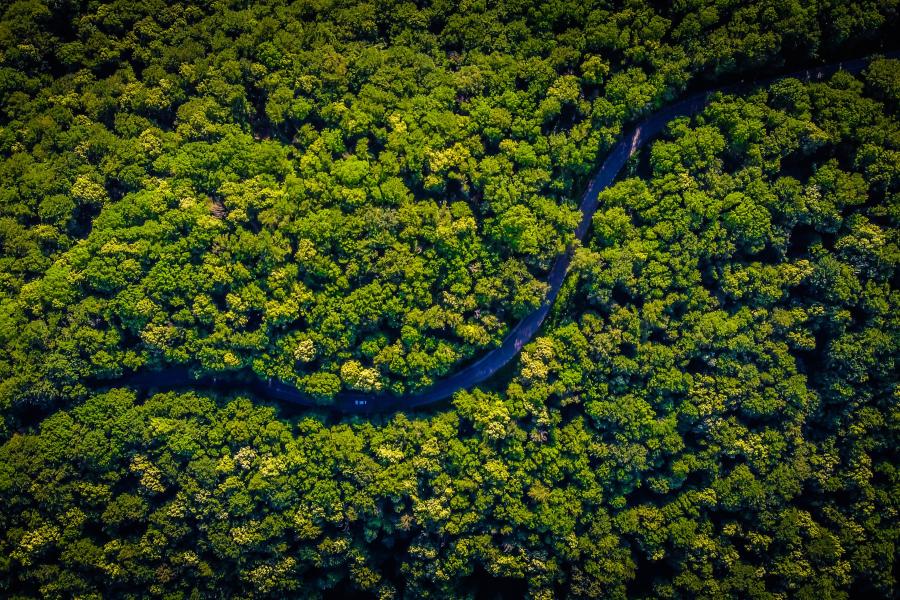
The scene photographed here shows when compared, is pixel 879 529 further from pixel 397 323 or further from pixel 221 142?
pixel 221 142

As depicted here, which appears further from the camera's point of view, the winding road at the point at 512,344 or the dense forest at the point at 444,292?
the winding road at the point at 512,344

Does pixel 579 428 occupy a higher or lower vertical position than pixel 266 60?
lower

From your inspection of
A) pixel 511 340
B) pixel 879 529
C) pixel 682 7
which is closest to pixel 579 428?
pixel 511 340

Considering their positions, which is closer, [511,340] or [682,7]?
[682,7]

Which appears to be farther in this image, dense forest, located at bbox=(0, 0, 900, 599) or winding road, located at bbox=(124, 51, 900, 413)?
winding road, located at bbox=(124, 51, 900, 413)
